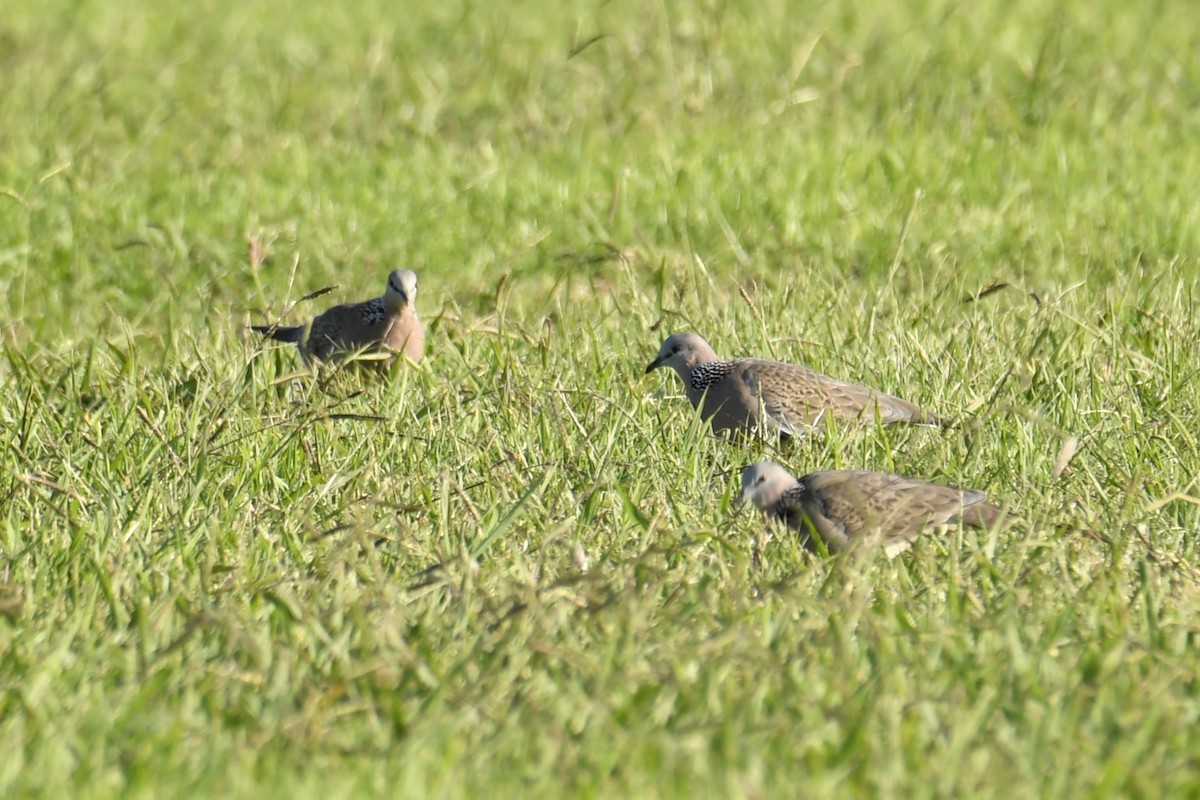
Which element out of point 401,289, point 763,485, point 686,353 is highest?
point 763,485

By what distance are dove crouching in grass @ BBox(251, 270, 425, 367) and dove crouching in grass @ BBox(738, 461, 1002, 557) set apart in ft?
7.32

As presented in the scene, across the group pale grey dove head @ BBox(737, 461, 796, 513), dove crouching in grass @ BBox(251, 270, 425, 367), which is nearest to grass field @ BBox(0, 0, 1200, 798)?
pale grey dove head @ BBox(737, 461, 796, 513)

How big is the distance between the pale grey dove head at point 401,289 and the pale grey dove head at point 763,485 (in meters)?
2.50

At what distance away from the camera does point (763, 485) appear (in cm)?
489

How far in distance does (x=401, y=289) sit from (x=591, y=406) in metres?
1.58

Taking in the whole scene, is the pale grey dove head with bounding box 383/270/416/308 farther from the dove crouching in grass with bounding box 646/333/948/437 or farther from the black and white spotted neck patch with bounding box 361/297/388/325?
the dove crouching in grass with bounding box 646/333/948/437

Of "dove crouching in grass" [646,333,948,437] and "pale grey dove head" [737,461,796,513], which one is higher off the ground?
"pale grey dove head" [737,461,796,513]

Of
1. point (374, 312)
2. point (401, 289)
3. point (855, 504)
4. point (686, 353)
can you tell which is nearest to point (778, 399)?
point (686, 353)

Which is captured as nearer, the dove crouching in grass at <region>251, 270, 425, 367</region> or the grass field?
the grass field

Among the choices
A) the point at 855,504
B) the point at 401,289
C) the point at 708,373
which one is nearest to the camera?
the point at 855,504

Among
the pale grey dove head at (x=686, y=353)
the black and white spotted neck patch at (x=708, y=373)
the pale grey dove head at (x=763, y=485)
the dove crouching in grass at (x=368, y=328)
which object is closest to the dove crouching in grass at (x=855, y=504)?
the pale grey dove head at (x=763, y=485)

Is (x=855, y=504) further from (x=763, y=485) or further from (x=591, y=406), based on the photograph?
(x=591, y=406)

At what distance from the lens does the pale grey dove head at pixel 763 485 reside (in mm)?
4887

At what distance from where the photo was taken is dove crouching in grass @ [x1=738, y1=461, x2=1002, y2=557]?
4.69 meters
